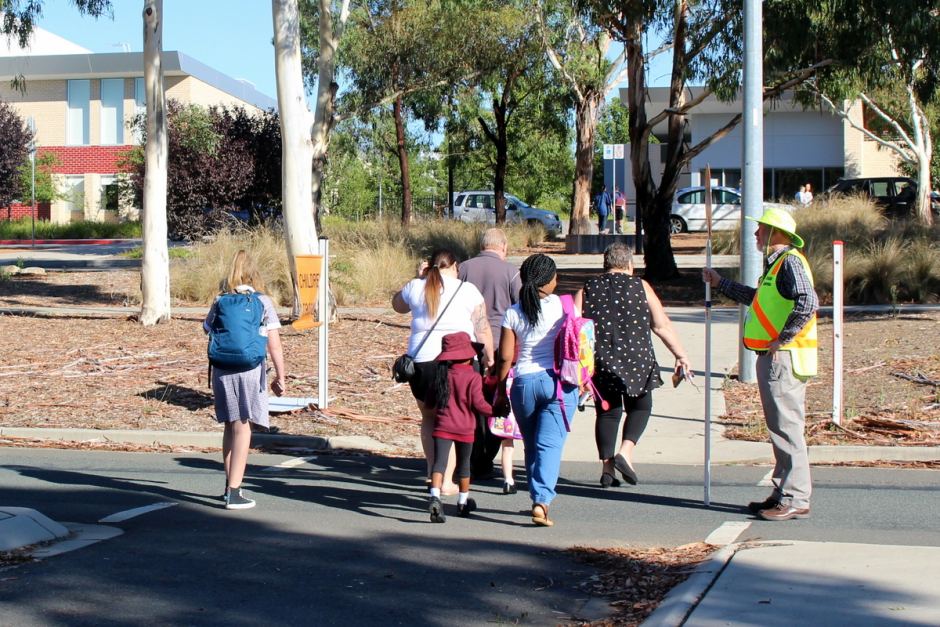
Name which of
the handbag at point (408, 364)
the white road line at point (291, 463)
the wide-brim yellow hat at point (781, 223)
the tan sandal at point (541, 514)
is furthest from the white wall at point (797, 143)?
the tan sandal at point (541, 514)

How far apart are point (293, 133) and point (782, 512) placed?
1048cm

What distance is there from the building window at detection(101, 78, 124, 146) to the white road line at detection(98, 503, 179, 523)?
46.1 metres

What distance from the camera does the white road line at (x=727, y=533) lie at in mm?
6644

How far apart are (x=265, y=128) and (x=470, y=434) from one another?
24285 millimetres

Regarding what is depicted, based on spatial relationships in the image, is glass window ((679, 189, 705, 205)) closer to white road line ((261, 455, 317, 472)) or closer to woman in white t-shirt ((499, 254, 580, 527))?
white road line ((261, 455, 317, 472))

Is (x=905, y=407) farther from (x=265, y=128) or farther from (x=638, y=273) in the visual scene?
(x=265, y=128)

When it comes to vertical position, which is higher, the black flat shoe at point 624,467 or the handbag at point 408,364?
the handbag at point 408,364

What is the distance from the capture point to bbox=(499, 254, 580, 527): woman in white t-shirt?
7.07 metres

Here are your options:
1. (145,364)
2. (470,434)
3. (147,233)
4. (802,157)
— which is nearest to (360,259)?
(147,233)

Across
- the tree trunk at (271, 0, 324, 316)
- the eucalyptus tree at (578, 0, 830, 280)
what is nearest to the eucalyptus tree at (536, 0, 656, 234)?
the eucalyptus tree at (578, 0, 830, 280)

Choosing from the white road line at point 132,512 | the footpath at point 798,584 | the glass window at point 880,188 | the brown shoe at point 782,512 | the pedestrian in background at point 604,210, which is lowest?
the white road line at point 132,512

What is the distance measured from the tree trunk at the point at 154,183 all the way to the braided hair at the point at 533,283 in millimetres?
10378

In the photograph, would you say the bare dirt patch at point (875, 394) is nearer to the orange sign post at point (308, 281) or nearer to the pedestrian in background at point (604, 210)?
the orange sign post at point (308, 281)

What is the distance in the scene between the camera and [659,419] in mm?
11328
